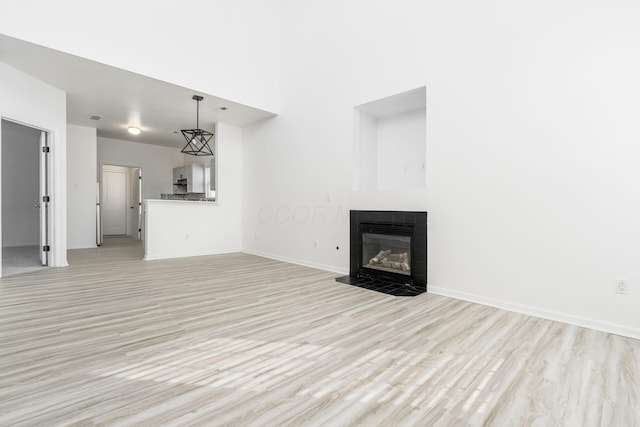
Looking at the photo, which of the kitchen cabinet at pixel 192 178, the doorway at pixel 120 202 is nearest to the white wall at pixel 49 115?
the kitchen cabinet at pixel 192 178

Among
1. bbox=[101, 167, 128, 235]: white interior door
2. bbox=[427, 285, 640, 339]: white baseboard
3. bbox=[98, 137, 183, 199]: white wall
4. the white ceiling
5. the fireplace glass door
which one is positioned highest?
the white ceiling

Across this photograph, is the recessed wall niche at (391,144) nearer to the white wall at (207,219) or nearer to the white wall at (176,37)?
the white wall at (176,37)

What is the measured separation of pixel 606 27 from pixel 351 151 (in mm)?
2715

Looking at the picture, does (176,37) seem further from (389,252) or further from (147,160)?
(147,160)

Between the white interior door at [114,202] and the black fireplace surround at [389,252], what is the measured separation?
8.31 meters

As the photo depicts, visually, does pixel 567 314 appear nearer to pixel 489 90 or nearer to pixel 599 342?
pixel 599 342

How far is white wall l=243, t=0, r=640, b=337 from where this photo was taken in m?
2.44

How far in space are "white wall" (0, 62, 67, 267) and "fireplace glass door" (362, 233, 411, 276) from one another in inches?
182

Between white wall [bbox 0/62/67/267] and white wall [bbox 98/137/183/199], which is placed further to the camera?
white wall [bbox 98/137/183/199]

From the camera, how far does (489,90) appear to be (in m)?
Answer: 3.07

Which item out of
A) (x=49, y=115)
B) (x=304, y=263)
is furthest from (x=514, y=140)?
(x=49, y=115)

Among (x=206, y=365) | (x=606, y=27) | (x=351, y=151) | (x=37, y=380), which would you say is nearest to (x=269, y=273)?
(x=351, y=151)

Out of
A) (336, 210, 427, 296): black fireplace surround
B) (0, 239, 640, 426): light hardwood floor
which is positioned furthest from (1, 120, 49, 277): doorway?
(336, 210, 427, 296): black fireplace surround

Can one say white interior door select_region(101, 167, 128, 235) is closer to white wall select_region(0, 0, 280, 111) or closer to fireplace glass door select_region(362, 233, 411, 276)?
white wall select_region(0, 0, 280, 111)
